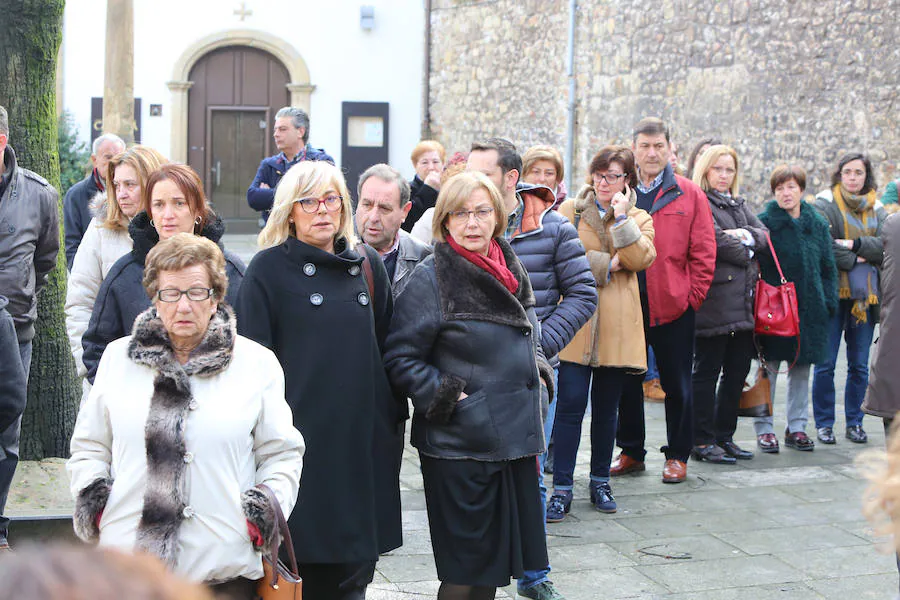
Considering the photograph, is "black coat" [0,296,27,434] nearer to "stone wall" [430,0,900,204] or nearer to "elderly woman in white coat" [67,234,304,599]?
"elderly woman in white coat" [67,234,304,599]

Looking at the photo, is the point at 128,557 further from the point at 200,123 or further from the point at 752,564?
the point at 200,123

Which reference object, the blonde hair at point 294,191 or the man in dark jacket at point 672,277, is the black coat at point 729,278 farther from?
the blonde hair at point 294,191

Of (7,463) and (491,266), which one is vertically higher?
(491,266)

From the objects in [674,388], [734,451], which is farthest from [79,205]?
[734,451]

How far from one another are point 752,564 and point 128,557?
4613mm

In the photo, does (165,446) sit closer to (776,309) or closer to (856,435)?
(776,309)

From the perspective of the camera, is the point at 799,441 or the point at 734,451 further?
the point at 799,441

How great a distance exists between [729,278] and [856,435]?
160 cm

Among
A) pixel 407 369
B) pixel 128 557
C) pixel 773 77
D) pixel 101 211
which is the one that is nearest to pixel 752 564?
pixel 407 369

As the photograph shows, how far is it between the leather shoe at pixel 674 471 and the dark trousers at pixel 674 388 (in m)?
0.03

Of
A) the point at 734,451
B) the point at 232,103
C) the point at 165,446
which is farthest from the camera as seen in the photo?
the point at 232,103

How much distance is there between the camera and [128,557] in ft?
3.41

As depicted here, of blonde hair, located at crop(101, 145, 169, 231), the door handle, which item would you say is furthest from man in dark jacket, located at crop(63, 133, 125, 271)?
the door handle

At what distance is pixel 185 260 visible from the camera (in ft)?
10.9
